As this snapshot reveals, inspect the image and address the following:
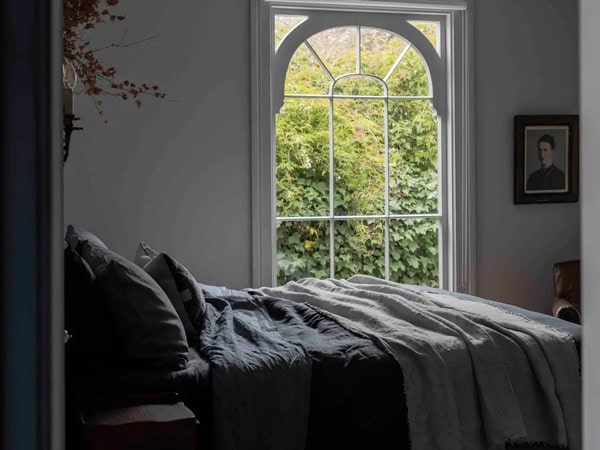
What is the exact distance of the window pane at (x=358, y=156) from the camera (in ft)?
17.0

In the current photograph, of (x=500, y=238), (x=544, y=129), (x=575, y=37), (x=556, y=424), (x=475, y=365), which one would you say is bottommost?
(x=556, y=424)

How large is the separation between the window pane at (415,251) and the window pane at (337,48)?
1.11 metres

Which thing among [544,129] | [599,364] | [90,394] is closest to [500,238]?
[544,129]

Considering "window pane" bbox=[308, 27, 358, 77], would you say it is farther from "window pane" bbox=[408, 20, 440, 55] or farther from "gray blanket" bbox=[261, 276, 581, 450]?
"gray blanket" bbox=[261, 276, 581, 450]

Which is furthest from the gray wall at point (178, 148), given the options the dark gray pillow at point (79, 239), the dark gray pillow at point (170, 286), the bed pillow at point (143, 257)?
the dark gray pillow at point (170, 286)

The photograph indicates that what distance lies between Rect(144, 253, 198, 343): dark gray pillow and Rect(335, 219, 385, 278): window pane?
2418 millimetres

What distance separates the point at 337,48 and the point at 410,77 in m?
0.56

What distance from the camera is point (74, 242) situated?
10.6 ft

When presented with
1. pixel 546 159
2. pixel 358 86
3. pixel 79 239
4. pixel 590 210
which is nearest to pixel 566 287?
pixel 546 159

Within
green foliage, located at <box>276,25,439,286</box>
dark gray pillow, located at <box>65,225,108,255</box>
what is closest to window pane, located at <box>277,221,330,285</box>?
green foliage, located at <box>276,25,439,286</box>

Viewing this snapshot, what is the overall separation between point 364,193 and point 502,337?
2568 millimetres

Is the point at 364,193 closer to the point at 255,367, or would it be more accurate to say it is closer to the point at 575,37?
the point at 575,37

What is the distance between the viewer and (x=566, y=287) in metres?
5.09

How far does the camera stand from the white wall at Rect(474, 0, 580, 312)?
17.3 ft
